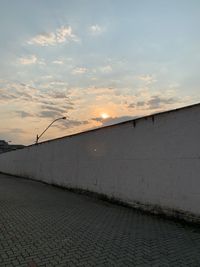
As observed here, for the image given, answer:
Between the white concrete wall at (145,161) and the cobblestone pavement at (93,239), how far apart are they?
0.82m

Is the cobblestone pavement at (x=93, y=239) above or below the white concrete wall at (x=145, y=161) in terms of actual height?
below

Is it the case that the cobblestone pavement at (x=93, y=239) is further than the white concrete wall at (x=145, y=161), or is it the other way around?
the white concrete wall at (x=145, y=161)

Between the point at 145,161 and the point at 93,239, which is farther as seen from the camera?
the point at 145,161

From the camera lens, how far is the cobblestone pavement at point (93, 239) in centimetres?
487

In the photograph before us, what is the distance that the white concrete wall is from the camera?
319 inches

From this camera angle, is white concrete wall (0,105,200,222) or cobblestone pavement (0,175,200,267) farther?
white concrete wall (0,105,200,222)

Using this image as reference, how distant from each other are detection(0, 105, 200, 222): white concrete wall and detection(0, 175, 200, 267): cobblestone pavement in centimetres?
82

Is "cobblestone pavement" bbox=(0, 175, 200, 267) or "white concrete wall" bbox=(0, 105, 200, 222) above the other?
"white concrete wall" bbox=(0, 105, 200, 222)

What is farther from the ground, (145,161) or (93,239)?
(145,161)

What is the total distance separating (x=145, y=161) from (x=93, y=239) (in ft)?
14.1

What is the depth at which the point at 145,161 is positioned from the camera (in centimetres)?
988

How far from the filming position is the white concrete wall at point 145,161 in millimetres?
8094

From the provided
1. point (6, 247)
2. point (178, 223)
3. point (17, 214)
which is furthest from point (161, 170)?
point (6, 247)

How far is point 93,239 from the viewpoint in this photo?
6.11 metres
